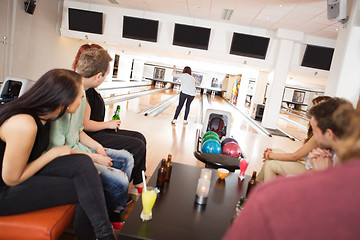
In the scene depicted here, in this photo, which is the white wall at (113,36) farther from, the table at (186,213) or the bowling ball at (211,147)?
the table at (186,213)

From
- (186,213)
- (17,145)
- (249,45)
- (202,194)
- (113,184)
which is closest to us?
(17,145)

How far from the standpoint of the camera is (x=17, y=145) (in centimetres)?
109

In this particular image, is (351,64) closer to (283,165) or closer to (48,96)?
(283,165)

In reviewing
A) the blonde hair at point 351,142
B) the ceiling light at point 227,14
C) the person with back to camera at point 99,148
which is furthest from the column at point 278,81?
the blonde hair at point 351,142

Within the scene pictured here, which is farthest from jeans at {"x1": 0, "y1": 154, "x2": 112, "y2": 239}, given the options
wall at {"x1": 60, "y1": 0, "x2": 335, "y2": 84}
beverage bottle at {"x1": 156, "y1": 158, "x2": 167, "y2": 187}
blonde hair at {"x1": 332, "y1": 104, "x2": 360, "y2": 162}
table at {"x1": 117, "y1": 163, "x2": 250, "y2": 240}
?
wall at {"x1": 60, "y1": 0, "x2": 335, "y2": 84}

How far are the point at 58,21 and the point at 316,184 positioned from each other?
7971mm

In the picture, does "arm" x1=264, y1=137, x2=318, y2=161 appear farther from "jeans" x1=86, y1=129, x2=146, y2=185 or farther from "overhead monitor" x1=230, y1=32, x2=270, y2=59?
"overhead monitor" x1=230, y1=32, x2=270, y2=59

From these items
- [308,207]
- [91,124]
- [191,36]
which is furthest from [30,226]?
[191,36]

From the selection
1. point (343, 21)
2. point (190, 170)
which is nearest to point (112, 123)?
point (190, 170)

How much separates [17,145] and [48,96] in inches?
10.1

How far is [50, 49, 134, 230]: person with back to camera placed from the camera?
1522mm

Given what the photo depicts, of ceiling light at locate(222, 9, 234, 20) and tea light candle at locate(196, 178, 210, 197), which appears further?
ceiling light at locate(222, 9, 234, 20)

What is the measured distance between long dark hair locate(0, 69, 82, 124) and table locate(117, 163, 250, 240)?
2.07ft

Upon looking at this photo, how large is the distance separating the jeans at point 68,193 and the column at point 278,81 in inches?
259
